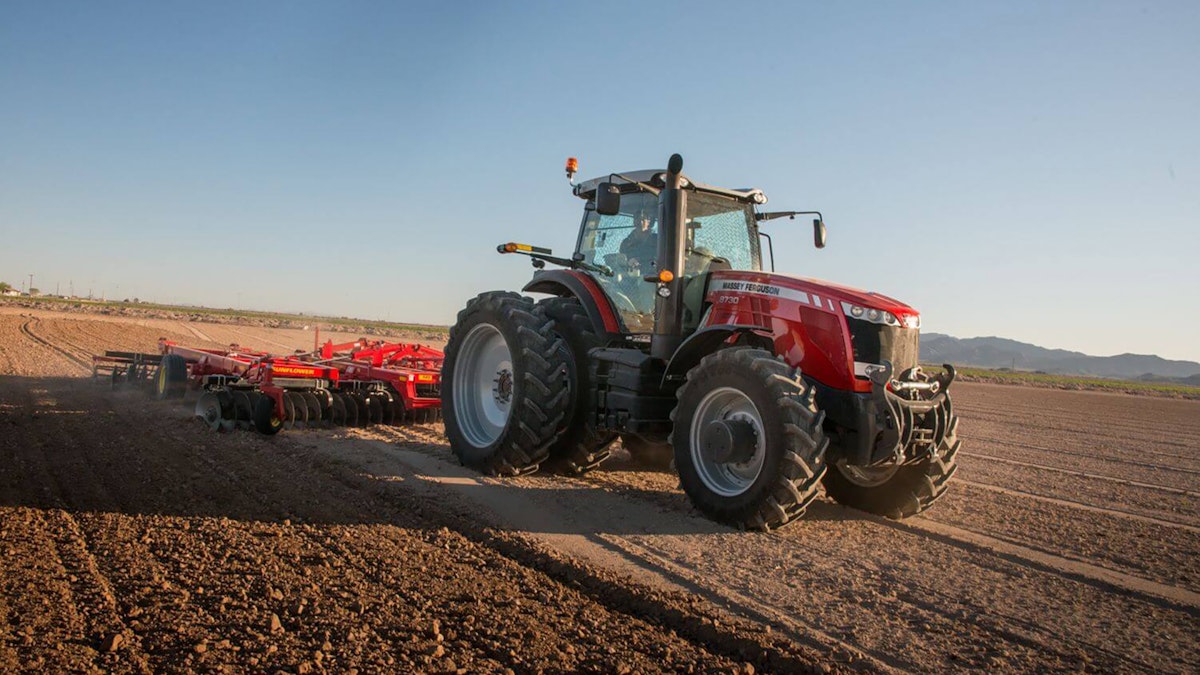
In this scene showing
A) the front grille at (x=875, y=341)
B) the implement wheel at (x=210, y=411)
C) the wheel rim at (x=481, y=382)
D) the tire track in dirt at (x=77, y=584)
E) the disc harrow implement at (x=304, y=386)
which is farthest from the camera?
→ the disc harrow implement at (x=304, y=386)

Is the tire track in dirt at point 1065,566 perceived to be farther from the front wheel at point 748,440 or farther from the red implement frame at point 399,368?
the red implement frame at point 399,368

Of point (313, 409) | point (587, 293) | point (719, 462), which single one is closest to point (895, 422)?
point (719, 462)

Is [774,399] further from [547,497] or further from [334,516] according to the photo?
[334,516]

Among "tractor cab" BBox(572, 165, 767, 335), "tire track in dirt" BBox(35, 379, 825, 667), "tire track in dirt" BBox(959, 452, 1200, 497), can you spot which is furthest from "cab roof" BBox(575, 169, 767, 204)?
"tire track in dirt" BBox(959, 452, 1200, 497)

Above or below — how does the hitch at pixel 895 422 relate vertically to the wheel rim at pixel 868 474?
above

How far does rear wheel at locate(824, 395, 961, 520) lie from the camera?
5090 mm

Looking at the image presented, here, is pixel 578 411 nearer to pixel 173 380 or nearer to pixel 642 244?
pixel 642 244

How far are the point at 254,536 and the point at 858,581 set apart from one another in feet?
10.2

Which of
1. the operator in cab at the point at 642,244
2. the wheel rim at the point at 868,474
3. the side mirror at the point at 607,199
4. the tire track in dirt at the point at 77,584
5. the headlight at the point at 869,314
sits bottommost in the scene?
the tire track in dirt at the point at 77,584

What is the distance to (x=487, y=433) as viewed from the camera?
702 centimetres

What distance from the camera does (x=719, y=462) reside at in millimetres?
4828

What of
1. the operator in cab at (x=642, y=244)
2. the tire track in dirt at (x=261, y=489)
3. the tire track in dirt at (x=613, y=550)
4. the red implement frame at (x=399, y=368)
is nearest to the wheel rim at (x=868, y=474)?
the tire track in dirt at (x=613, y=550)

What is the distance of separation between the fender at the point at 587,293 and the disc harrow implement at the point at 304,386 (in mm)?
1831

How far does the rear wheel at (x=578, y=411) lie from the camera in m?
6.28
